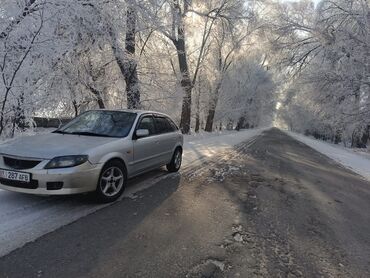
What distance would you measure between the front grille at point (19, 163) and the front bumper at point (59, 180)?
0.23 feet

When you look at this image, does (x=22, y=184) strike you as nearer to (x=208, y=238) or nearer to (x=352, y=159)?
(x=208, y=238)

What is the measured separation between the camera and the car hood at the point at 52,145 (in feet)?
18.5

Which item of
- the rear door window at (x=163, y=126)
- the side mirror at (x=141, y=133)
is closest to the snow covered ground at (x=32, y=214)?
the side mirror at (x=141, y=133)

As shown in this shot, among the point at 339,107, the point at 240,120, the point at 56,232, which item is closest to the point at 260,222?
the point at 56,232

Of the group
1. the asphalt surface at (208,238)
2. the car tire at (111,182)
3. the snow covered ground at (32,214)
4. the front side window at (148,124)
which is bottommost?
the snow covered ground at (32,214)

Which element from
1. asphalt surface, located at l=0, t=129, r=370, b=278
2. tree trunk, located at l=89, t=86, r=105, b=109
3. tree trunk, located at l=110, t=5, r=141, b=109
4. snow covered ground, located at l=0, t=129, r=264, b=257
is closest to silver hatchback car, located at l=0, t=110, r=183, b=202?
snow covered ground, located at l=0, t=129, r=264, b=257

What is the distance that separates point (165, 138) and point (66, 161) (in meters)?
3.42

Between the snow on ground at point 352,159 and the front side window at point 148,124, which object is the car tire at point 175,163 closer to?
the front side window at point 148,124

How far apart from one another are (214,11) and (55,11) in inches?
707

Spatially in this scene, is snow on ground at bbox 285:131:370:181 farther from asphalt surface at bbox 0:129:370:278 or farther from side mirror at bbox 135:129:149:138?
side mirror at bbox 135:129:149:138

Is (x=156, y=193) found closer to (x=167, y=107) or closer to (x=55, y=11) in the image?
(x=55, y=11)

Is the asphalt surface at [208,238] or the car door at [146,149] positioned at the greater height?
the car door at [146,149]

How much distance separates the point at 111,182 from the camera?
20.8 ft

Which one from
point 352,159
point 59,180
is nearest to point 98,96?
point 59,180
